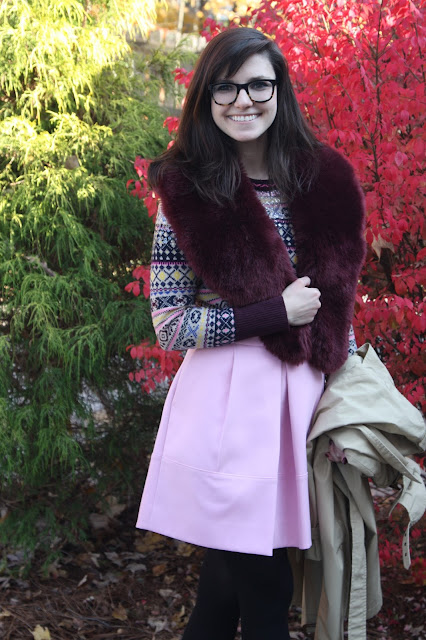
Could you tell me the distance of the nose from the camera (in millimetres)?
2113

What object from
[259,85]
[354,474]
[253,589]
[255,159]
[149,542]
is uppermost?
[259,85]

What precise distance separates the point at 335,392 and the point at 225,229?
1.98 feet

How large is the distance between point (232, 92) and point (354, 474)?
1.23 meters

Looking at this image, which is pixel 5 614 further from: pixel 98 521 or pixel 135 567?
pixel 98 521

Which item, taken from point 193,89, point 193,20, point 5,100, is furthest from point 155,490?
point 193,20

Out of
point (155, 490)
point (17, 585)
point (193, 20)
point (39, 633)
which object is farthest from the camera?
point (193, 20)

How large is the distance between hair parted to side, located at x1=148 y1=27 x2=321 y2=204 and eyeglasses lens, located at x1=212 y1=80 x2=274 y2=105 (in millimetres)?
31

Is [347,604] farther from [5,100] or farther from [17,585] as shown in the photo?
[5,100]

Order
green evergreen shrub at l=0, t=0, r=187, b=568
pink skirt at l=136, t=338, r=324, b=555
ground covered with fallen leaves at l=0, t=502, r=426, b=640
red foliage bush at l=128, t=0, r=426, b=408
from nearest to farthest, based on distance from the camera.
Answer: pink skirt at l=136, t=338, r=324, b=555 → red foliage bush at l=128, t=0, r=426, b=408 → ground covered with fallen leaves at l=0, t=502, r=426, b=640 → green evergreen shrub at l=0, t=0, r=187, b=568

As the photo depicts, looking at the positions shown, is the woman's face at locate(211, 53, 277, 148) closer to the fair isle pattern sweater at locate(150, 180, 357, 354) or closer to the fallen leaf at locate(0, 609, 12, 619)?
the fair isle pattern sweater at locate(150, 180, 357, 354)

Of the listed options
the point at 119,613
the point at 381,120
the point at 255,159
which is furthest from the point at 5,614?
the point at 381,120

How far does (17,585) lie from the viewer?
3809mm

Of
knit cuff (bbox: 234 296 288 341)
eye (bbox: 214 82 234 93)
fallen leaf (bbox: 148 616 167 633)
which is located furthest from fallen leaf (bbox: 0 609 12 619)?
eye (bbox: 214 82 234 93)

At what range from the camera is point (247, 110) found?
2.15 meters
